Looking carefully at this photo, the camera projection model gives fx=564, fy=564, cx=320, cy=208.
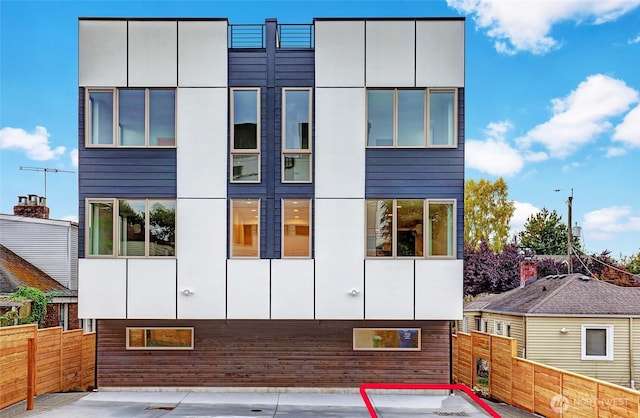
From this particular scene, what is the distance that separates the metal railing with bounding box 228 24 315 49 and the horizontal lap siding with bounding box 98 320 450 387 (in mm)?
6133

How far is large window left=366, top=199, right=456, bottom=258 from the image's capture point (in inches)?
470

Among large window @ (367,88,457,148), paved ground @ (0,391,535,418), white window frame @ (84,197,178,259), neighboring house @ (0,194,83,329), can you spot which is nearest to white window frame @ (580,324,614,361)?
paved ground @ (0,391,535,418)

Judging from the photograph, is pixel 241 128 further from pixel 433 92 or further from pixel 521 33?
pixel 521 33

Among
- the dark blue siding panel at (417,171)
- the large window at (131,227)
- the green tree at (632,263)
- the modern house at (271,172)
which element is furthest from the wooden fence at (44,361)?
the green tree at (632,263)

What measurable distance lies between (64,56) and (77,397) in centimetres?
1850

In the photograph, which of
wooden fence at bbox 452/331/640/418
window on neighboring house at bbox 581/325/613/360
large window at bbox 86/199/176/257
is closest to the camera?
wooden fence at bbox 452/331/640/418

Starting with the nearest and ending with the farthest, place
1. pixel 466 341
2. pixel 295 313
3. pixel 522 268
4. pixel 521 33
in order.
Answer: pixel 295 313
pixel 466 341
pixel 522 268
pixel 521 33

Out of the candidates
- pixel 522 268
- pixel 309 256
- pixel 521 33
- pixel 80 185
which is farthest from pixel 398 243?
pixel 521 33

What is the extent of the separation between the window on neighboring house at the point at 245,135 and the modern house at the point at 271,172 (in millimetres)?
31

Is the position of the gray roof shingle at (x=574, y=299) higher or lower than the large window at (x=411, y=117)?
lower

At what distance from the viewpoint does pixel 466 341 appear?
14375mm

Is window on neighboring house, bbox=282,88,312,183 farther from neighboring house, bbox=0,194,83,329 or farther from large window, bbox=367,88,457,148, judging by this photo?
neighboring house, bbox=0,194,83,329

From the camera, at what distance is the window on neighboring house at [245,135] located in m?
12.1

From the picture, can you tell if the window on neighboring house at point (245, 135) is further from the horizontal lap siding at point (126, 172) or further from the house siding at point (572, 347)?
the house siding at point (572, 347)
